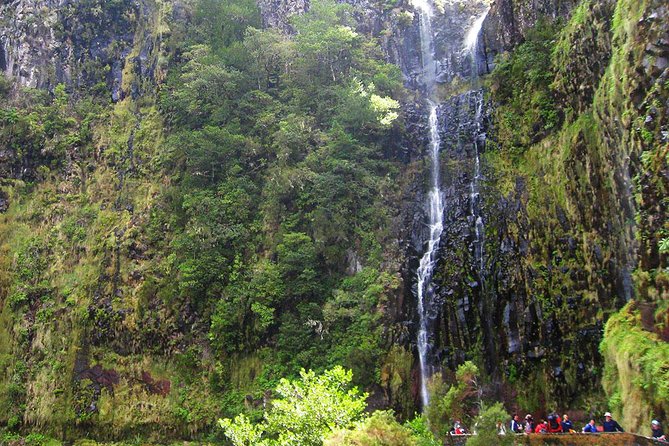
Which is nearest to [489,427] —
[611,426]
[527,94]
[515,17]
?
[611,426]

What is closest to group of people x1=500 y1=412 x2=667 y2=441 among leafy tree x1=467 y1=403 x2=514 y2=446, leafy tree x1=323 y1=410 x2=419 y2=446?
leafy tree x1=467 y1=403 x2=514 y2=446

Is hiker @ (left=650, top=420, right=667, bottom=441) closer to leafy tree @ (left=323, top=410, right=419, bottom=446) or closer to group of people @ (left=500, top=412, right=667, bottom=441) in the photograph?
group of people @ (left=500, top=412, right=667, bottom=441)

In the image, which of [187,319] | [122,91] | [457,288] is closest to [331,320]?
[457,288]

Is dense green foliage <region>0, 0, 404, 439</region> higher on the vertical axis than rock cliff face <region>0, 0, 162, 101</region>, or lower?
lower

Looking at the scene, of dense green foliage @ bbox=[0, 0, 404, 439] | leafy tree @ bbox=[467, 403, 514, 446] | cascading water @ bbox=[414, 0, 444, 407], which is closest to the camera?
leafy tree @ bbox=[467, 403, 514, 446]

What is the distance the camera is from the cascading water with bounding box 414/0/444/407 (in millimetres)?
18500

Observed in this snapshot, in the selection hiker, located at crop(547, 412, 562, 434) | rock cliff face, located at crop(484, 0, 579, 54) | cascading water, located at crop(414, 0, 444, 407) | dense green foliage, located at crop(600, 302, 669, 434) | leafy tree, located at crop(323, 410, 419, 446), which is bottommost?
hiker, located at crop(547, 412, 562, 434)

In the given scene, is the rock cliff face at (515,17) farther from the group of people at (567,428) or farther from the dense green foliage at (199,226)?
the group of people at (567,428)

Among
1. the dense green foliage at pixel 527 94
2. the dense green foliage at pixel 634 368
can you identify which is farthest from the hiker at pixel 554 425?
the dense green foliage at pixel 527 94

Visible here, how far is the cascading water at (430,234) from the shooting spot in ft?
60.7

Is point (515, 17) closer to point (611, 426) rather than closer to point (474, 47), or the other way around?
point (474, 47)

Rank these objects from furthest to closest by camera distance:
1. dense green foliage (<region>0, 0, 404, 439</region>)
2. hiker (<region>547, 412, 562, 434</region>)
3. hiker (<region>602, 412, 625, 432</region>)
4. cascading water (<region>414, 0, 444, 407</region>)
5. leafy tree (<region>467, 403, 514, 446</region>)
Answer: dense green foliage (<region>0, 0, 404, 439</region>)
cascading water (<region>414, 0, 444, 407</region>)
hiker (<region>547, 412, 562, 434</region>)
hiker (<region>602, 412, 625, 432</region>)
leafy tree (<region>467, 403, 514, 446</region>)

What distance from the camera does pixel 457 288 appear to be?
744 inches

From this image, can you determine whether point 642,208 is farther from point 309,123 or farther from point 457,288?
point 309,123
